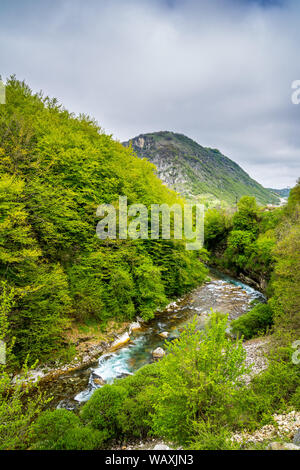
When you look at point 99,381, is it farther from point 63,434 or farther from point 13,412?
point 13,412

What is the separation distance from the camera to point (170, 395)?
6.14 metres

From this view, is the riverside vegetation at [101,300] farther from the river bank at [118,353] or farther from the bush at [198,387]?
the river bank at [118,353]

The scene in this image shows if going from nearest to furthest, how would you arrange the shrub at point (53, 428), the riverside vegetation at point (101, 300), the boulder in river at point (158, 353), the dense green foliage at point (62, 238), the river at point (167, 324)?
the riverside vegetation at point (101, 300) → the shrub at point (53, 428) → the dense green foliage at point (62, 238) → the river at point (167, 324) → the boulder in river at point (158, 353)

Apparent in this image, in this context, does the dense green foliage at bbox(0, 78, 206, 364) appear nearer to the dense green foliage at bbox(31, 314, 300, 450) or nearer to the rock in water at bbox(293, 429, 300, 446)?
the dense green foliage at bbox(31, 314, 300, 450)

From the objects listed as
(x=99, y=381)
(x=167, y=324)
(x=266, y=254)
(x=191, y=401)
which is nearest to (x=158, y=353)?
(x=99, y=381)

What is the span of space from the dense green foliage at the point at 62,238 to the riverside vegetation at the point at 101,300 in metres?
0.10

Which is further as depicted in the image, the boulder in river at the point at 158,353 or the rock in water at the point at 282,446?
the boulder in river at the point at 158,353

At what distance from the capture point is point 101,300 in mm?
16719

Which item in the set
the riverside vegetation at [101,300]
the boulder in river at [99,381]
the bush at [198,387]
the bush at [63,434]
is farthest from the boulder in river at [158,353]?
the bush at [198,387]

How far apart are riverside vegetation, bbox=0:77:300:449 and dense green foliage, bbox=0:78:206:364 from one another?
10 centimetres

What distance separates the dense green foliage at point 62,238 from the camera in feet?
38.5

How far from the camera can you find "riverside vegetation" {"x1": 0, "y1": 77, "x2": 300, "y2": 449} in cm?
650

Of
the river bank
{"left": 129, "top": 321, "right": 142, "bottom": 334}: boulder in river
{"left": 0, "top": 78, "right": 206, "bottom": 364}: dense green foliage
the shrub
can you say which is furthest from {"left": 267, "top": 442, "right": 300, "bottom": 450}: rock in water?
{"left": 129, "top": 321, "right": 142, "bottom": 334}: boulder in river

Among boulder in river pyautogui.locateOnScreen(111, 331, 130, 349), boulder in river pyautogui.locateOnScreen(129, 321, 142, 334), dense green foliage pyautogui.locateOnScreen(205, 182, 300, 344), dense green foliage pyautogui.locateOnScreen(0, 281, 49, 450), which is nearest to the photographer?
dense green foliage pyautogui.locateOnScreen(0, 281, 49, 450)
